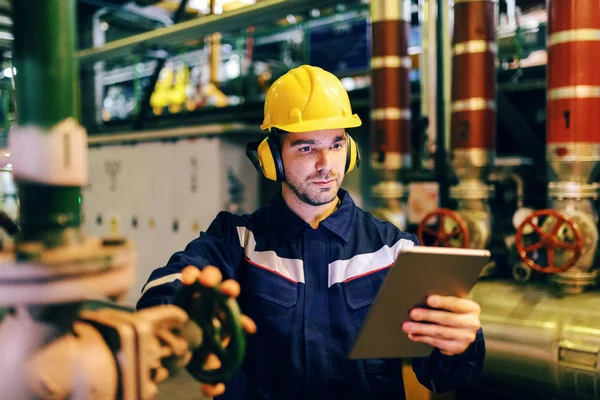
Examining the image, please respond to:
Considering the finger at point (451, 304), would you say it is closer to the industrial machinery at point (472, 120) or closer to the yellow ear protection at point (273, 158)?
the yellow ear protection at point (273, 158)

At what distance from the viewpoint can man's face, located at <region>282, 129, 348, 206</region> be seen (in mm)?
1586

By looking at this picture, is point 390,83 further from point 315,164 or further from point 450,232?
point 315,164

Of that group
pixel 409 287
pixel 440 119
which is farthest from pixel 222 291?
pixel 440 119

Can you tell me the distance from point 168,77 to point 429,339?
22.3 ft

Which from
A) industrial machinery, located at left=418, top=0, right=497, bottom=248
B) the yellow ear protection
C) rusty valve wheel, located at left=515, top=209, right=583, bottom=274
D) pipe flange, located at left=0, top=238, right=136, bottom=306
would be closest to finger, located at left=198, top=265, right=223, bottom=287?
pipe flange, located at left=0, top=238, right=136, bottom=306

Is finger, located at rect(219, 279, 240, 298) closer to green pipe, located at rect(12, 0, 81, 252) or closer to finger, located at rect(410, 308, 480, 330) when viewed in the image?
green pipe, located at rect(12, 0, 81, 252)

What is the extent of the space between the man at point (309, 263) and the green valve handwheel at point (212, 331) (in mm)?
557

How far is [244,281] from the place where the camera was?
1.62 metres

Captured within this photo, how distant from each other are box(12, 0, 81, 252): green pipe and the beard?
1.04 metres

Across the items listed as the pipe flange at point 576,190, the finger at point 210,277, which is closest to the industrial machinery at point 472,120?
the pipe flange at point 576,190

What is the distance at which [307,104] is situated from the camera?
1594mm

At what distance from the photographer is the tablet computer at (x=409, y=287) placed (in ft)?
3.44

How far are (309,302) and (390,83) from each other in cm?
229

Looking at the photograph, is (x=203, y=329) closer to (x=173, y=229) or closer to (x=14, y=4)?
(x=14, y=4)
